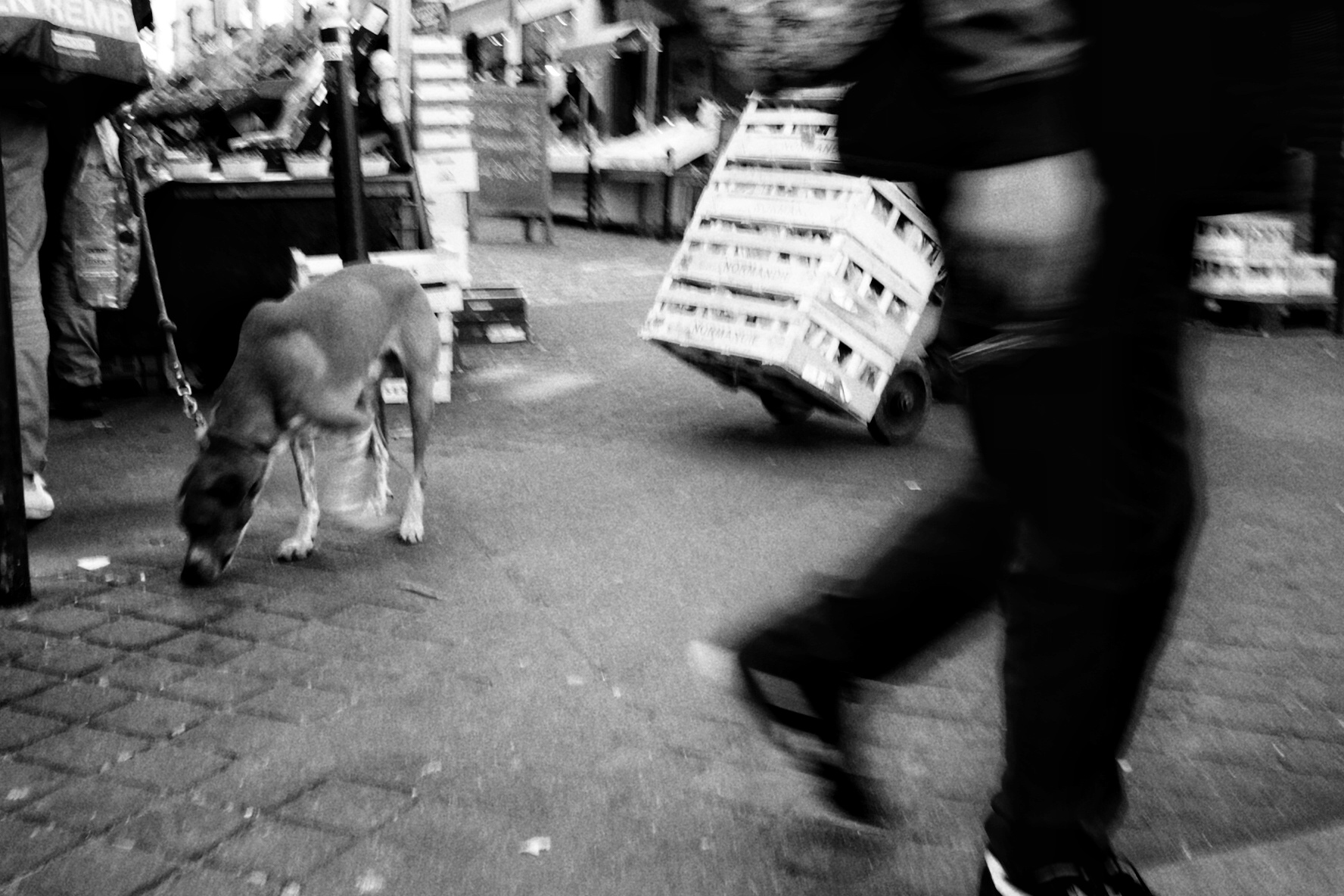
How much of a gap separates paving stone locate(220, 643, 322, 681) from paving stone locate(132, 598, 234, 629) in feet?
1.03

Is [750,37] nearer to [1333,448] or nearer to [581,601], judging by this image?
[581,601]

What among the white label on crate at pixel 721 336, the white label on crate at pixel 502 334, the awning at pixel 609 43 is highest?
the awning at pixel 609 43

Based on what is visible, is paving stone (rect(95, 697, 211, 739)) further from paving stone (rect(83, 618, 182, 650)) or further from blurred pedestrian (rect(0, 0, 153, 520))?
blurred pedestrian (rect(0, 0, 153, 520))

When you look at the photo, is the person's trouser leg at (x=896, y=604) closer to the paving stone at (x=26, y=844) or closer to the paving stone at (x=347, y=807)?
the paving stone at (x=347, y=807)

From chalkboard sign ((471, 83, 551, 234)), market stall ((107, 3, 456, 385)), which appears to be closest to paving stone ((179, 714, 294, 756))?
market stall ((107, 3, 456, 385))

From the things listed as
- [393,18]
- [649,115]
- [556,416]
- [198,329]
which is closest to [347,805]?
[556,416]

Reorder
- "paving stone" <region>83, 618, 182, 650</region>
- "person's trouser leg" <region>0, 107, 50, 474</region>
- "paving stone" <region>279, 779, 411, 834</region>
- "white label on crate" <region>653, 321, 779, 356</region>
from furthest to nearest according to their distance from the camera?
"white label on crate" <region>653, 321, 779, 356</region>
"person's trouser leg" <region>0, 107, 50, 474</region>
"paving stone" <region>83, 618, 182, 650</region>
"paving stone" <region>279, 779, 411, 834</region>

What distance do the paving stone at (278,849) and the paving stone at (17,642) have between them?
1311 mm

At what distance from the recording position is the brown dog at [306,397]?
160 inches

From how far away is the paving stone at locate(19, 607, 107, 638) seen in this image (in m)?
3.63

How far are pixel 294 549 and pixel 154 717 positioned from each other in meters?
1.36

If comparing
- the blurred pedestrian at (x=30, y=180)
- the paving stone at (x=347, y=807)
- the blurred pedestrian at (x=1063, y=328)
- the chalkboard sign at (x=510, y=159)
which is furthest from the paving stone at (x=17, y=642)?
the chalkboard sign at (x=510, y=159)

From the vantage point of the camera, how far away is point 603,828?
2512 mm

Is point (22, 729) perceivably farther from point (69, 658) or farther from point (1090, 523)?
point (1090, 523)
